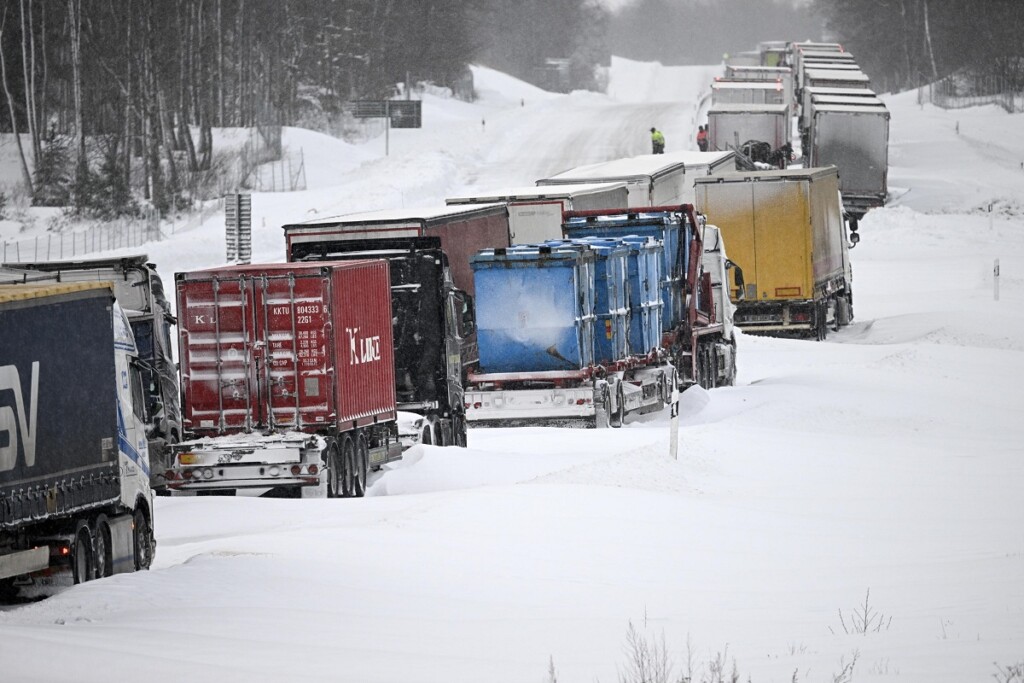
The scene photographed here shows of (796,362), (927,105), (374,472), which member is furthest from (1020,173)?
(374,472)

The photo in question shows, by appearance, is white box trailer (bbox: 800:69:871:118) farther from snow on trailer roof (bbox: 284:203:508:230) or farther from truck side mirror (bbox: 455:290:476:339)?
truck side mirror (bbox: 455:290:476:339)

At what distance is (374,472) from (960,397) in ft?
34.4

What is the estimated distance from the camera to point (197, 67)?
2623 inches

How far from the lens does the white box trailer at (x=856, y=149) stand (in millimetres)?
54469

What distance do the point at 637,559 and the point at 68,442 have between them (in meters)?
4.53

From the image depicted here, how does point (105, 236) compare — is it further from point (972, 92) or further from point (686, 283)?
point (972, 92)

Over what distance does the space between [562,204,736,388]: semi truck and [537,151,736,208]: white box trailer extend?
6.82 metres

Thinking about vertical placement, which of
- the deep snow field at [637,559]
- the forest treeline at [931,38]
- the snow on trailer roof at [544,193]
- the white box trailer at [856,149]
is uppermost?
the forest treeline at [931,38]

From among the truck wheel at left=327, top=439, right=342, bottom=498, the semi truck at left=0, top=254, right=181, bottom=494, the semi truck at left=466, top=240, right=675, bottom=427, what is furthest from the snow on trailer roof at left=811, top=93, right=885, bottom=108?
the truck wheel at left=327, top=439, right=342, bottom=498

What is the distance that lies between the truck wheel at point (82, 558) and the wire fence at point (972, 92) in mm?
84522

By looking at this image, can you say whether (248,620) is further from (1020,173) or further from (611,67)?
(611,67)

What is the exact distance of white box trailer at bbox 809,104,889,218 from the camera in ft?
179

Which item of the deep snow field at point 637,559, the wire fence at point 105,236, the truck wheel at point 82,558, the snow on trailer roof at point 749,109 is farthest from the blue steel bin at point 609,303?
the snow on trailer roof at point 749,109

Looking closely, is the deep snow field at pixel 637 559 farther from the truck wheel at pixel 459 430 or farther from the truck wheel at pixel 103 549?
the truck wheel at pixel 103 549
